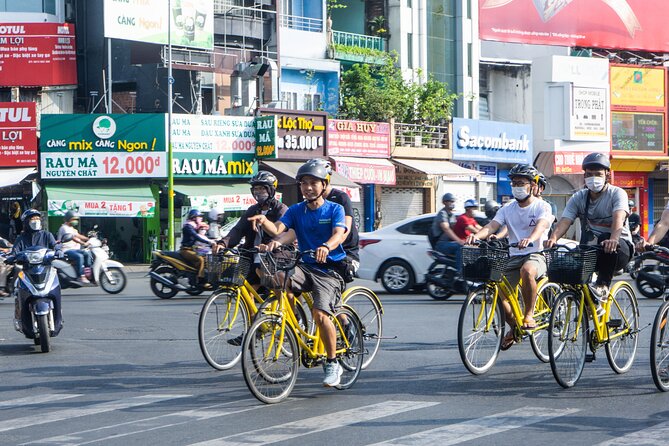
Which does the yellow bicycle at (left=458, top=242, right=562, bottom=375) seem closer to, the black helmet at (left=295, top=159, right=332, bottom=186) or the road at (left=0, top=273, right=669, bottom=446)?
the road at (left=0, top=273, right=669, bottom=446)

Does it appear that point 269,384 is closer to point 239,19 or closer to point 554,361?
point 554,361

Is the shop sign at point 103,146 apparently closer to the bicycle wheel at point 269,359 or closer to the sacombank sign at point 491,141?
the sacombank sign at point 491,141

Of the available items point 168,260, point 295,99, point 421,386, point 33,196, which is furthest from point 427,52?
point 421,386

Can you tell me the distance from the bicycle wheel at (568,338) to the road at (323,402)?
0.54 feet

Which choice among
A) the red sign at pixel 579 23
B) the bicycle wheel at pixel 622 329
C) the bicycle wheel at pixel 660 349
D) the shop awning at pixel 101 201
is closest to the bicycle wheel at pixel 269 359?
the bicycle wheel at pixel 660 349

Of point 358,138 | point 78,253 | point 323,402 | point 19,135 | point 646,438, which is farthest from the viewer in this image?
point 358,138

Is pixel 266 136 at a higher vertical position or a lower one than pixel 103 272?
higher

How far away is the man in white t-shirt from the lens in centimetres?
980

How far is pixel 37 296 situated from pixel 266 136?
86.5ft

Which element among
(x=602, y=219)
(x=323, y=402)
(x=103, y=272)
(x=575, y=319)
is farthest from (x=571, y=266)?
(x=103, y=272)

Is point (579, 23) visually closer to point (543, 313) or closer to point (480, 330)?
point (543, 313)

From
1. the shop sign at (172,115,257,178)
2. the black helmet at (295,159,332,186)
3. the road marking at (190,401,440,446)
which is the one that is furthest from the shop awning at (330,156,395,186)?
the road marking at (190,401,440,446)

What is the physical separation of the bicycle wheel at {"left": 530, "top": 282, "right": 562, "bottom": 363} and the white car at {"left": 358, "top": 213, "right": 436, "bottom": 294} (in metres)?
10.2

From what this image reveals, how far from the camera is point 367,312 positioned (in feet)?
32.5
